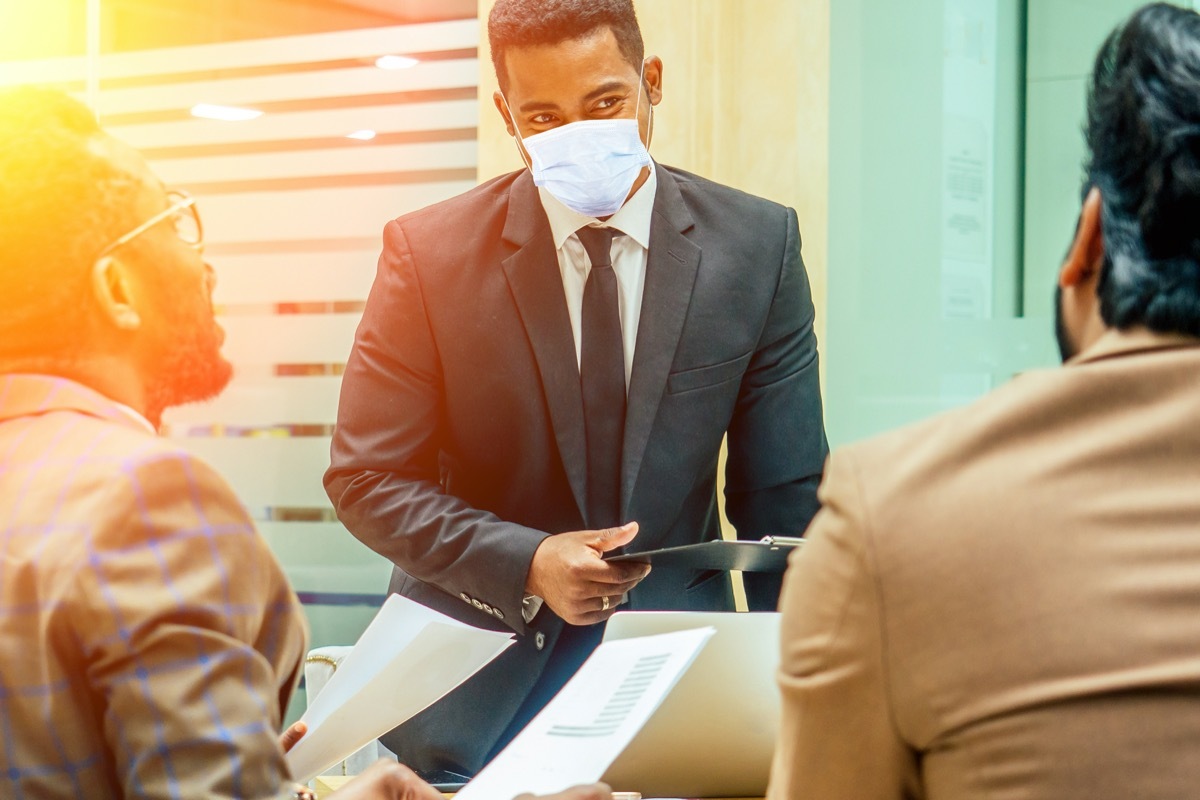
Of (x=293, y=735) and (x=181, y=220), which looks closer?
(x=181, y=220)

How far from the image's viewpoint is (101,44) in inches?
167

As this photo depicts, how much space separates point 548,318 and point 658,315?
179 millimetres

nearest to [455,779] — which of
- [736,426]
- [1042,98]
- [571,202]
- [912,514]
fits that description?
[736,426]

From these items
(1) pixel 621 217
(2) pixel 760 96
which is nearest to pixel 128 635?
(1) pixel 621 217

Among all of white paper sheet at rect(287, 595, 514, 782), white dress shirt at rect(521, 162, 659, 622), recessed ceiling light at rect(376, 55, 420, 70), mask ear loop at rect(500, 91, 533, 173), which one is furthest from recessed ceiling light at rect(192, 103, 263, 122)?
white paper sheet at rect(287, 595, 514, 782)

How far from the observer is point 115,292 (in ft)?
3.63

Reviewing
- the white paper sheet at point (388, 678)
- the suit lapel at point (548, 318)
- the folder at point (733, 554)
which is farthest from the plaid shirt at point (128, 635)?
the suit lapel at point (548, 318)

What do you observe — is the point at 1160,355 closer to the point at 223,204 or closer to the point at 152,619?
the point at 152,619

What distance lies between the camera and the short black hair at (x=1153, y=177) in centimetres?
86

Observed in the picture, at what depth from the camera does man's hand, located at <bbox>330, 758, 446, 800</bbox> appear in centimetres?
128

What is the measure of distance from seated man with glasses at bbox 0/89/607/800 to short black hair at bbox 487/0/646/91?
3.31 feet

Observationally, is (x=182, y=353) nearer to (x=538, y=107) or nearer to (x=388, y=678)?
(x=388, y=678)

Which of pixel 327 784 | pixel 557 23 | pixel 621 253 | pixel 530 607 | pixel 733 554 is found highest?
pixel 557 23

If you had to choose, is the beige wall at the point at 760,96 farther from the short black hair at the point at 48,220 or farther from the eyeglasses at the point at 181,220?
the short black hair at the point at 48,220
